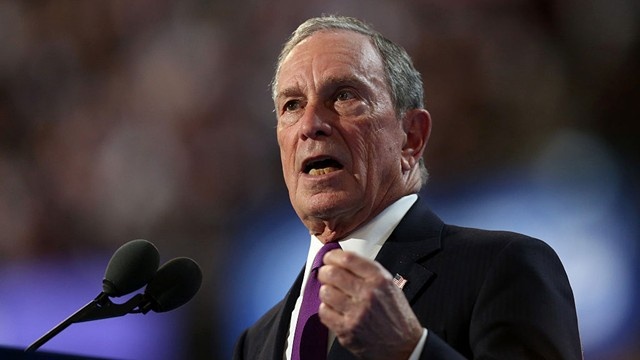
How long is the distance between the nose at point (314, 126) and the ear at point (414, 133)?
0.81 ft

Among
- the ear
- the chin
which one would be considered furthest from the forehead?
the chin

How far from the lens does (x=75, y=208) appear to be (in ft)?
10.9

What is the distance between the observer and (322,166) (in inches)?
81.1

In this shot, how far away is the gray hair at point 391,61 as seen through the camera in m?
2.18

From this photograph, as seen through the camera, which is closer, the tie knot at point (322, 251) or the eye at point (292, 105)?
the tie knot at point (322, 251)

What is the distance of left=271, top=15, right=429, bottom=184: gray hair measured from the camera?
218 cm

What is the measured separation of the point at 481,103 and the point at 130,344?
144cm

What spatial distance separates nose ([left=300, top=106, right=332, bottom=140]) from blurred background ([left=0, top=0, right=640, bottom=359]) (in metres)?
0.78

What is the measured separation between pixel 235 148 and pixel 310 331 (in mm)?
1415

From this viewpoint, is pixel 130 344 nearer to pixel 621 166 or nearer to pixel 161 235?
pixel 161 235

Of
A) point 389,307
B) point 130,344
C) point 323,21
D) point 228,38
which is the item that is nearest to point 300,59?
point 323,21

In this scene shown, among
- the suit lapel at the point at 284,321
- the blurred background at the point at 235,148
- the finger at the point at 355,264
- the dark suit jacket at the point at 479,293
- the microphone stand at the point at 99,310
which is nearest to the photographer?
the finger at the point at 355,264

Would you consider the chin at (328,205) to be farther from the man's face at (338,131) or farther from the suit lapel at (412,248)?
the suit lapel at (412,248)

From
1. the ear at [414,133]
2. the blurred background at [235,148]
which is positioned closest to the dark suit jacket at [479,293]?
the ear at [414,133]
